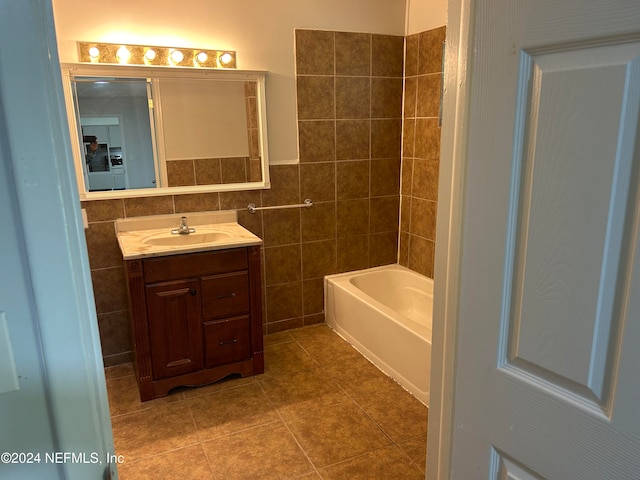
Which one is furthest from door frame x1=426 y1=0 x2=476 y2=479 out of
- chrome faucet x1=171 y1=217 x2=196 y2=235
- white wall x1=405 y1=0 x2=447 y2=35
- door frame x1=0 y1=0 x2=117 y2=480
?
white wall x1=405 y1=0 x2=447 y2=35

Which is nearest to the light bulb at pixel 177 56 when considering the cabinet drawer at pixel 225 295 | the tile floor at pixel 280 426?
the cabinet drawer at pixel 225 295

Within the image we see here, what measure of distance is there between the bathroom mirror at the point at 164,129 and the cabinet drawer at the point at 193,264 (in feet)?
2.02

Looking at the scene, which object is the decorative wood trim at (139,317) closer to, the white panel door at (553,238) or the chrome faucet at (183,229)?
the chrome faucet at (183,229)

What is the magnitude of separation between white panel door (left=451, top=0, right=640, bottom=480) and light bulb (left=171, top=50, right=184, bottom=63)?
2.31 meters

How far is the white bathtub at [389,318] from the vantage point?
8.71 ft

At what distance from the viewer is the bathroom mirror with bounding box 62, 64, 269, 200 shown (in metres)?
2.73

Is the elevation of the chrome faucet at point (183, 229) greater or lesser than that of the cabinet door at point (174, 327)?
greater

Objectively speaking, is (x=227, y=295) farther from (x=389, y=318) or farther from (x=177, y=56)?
(x=177, y=56)

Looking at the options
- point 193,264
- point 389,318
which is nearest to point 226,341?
point 193,264

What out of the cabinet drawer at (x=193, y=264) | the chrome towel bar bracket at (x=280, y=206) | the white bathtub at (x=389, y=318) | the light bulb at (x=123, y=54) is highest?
the light bulb at (x=123, y=54)

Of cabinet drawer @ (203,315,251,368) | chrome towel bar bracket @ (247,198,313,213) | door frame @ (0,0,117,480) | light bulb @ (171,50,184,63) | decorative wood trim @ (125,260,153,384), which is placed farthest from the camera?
chrome towel bar bracket @ (247,198,313,213)

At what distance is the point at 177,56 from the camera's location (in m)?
2.83

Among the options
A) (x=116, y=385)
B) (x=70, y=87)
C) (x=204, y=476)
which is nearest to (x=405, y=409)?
(x=204, y=476)

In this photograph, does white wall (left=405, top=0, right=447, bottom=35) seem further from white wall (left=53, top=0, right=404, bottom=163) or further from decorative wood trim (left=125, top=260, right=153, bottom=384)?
decorative wood trim (left=125, top=260, right=153, bottom=384)
